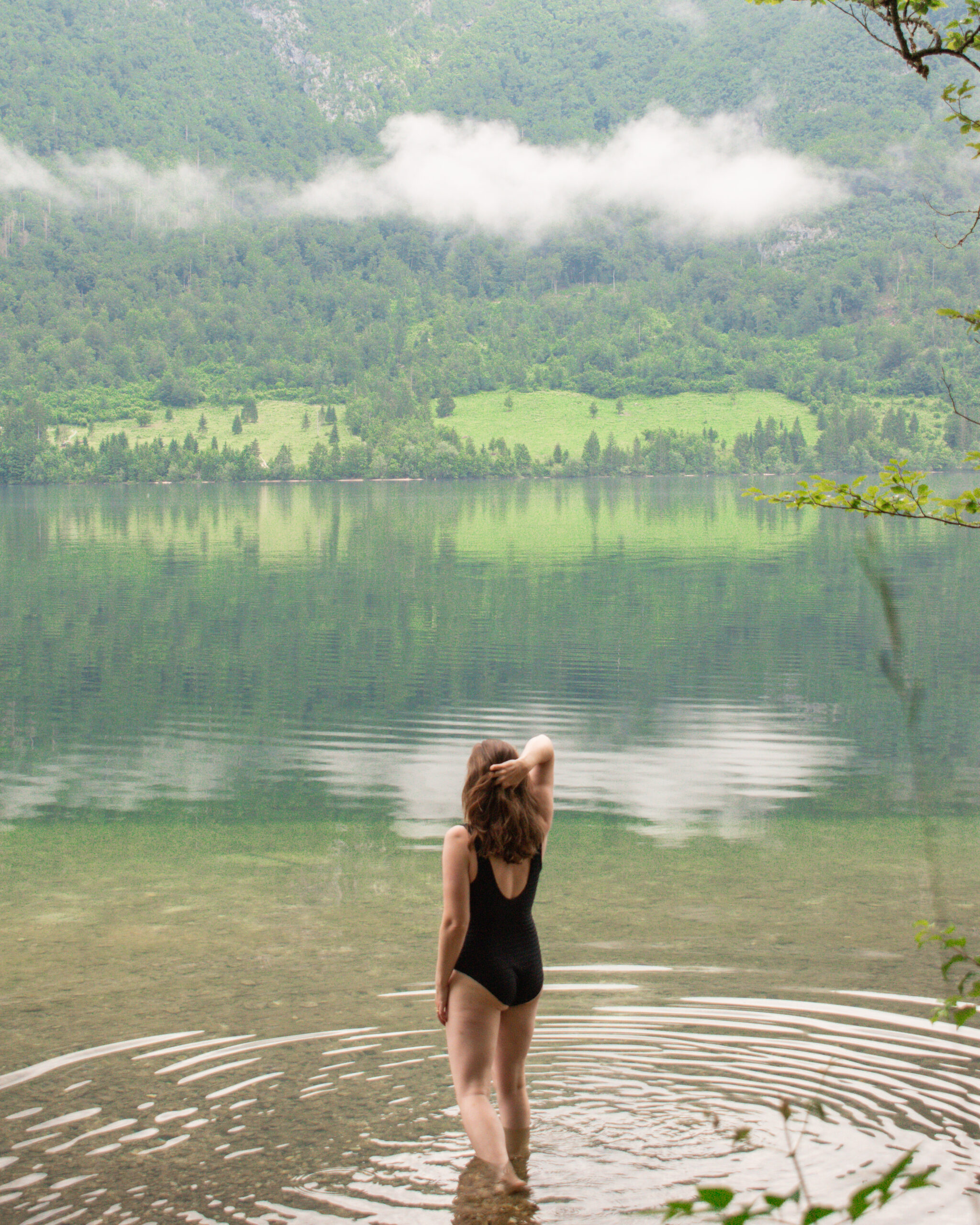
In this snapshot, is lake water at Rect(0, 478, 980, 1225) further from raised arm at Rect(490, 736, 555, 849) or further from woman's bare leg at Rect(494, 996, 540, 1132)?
raised arm at Rect(490, 736, 555, 849)

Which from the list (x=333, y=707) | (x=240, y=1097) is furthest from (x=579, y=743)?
(x=240, y=1097)

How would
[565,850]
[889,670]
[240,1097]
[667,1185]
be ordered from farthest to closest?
1. [565,850]
2. [240,1097]
3. [667,1185]
4. [889,670]

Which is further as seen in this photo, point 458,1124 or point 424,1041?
point 424,1041

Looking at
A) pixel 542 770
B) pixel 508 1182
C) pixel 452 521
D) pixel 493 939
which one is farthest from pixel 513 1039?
pixel 452 521

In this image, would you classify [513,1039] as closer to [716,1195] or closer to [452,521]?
[716,1195]

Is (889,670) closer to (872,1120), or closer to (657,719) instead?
(872,1120)

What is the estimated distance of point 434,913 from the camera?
11.3 m

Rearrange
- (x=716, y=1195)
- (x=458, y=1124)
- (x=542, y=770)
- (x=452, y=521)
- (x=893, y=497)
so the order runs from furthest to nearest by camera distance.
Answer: (x=452, y=521), (x=458, y=1124), (x=542, y=770), (x=893, y=497), (x=716, y=1195)

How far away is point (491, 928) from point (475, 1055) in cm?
59

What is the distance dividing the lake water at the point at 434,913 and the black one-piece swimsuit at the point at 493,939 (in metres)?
1.10

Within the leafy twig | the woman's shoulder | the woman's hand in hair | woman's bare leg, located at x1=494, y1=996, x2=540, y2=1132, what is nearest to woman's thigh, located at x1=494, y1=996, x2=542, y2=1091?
woman's bare leg, located at x1=494, y1=996, x2=540, y2=1132

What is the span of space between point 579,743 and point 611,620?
1725 centimetres

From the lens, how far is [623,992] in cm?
892

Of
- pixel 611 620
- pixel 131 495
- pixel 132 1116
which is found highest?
pixel 131 495
